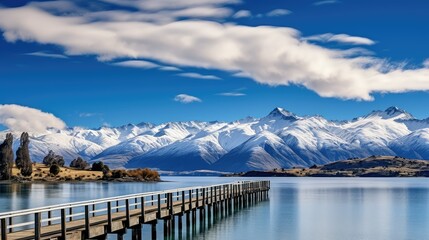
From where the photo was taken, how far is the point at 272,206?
342ft

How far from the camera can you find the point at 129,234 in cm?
6181

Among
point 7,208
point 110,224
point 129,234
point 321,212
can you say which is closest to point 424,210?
point 321,212

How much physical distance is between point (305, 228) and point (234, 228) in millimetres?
7683

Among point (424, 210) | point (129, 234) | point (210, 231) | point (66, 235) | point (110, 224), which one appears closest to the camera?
point (66, 235)

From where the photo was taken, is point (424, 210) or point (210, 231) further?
point (424, 210)

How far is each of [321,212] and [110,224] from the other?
178 feet

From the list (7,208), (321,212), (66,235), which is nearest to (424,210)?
(321,212)

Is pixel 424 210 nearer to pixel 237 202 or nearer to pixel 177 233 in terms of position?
pixel 237 202

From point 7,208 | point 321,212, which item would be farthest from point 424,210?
point 7,208

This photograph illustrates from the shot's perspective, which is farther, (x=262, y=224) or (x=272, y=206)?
(x=272, y=206)

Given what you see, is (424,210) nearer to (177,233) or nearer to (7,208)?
(177,233)

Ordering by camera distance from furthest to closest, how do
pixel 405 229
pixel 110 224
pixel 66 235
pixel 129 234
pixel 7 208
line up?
pixel 7 208, pixel 405 229, pixel 129 234, pixel 110 224, pixel 66 235

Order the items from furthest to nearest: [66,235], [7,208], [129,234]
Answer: [7,208] < [129,234] < [66,235]

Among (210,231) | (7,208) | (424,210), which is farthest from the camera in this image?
(424,210)
